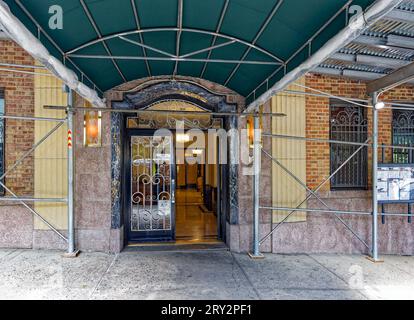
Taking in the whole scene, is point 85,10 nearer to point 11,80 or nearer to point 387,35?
point 11,80

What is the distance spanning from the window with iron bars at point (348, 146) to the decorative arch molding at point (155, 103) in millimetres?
2089

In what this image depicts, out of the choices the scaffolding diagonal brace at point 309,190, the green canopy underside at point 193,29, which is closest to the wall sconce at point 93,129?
the green canopy underside at point 193,29

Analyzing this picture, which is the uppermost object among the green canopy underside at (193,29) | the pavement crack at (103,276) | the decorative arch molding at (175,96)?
the green canopy underside at (193,29)

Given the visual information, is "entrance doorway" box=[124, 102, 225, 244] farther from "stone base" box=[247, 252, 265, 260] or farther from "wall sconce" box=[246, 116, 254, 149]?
"stone base" box=[247, 252, 265, 260]

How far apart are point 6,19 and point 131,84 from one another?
131 inches

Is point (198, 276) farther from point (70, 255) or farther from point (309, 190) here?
point (309, 190)

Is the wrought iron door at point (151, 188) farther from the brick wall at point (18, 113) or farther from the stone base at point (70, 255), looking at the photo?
the brick wall at point (18, 113)

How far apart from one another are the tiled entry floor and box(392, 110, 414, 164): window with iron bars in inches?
83.4

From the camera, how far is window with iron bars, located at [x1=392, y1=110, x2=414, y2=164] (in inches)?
249

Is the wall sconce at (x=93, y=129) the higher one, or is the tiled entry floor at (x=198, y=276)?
the wall sconce at (x=93, y=129)

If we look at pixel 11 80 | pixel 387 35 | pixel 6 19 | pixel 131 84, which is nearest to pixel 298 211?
pixel 387 35

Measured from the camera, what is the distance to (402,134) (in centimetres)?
632

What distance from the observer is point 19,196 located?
5.65m

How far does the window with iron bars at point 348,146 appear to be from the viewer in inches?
243
